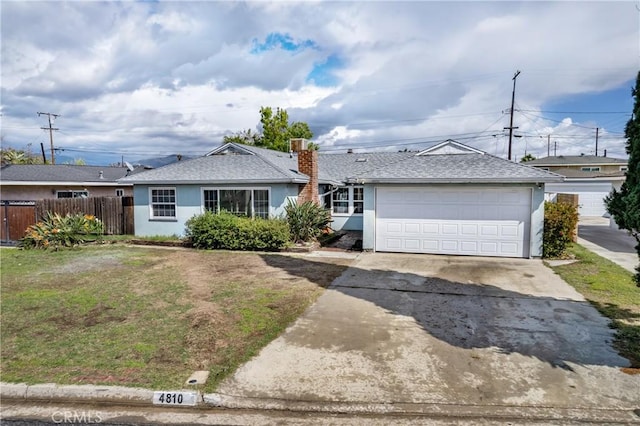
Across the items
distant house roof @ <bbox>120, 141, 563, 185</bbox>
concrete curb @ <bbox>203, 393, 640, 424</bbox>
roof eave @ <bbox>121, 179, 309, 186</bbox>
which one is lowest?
concrete curb @ <bbox>203, 393, 640, 424</bbox>

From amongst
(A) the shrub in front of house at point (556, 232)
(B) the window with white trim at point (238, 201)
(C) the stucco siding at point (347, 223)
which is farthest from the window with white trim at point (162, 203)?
(A) the shrub in front of house at point (556, 232)

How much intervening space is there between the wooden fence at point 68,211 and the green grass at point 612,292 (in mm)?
17507

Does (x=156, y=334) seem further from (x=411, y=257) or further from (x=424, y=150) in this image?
(x=424, y=150)

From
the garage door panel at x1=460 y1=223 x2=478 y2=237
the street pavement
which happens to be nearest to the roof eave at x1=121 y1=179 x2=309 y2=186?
the garage door panel at x1=460 y1=223 x2=478 y2=237

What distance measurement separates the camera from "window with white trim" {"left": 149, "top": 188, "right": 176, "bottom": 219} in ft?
57.2

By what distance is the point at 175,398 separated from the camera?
15.7 feet

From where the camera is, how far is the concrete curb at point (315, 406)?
174 inches

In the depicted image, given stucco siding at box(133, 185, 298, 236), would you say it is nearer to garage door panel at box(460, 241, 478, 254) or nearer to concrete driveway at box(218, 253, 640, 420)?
garage door panel at box(460, 241, 478, 254)

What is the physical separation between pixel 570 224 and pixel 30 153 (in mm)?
60498

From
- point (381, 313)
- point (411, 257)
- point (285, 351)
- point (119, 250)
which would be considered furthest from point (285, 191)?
point (285, 351)

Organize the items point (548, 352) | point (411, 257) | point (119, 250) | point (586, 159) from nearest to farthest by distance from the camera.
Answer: point (548, 352)
point (411, 257)
point (119, 250)
point (586, 159)

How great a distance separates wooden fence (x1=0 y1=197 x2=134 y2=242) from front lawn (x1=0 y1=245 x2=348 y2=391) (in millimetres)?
5194

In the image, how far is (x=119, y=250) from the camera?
49.9ft

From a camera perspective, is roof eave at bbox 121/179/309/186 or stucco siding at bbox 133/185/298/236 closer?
roof eave at bbox 121/179/309/186
